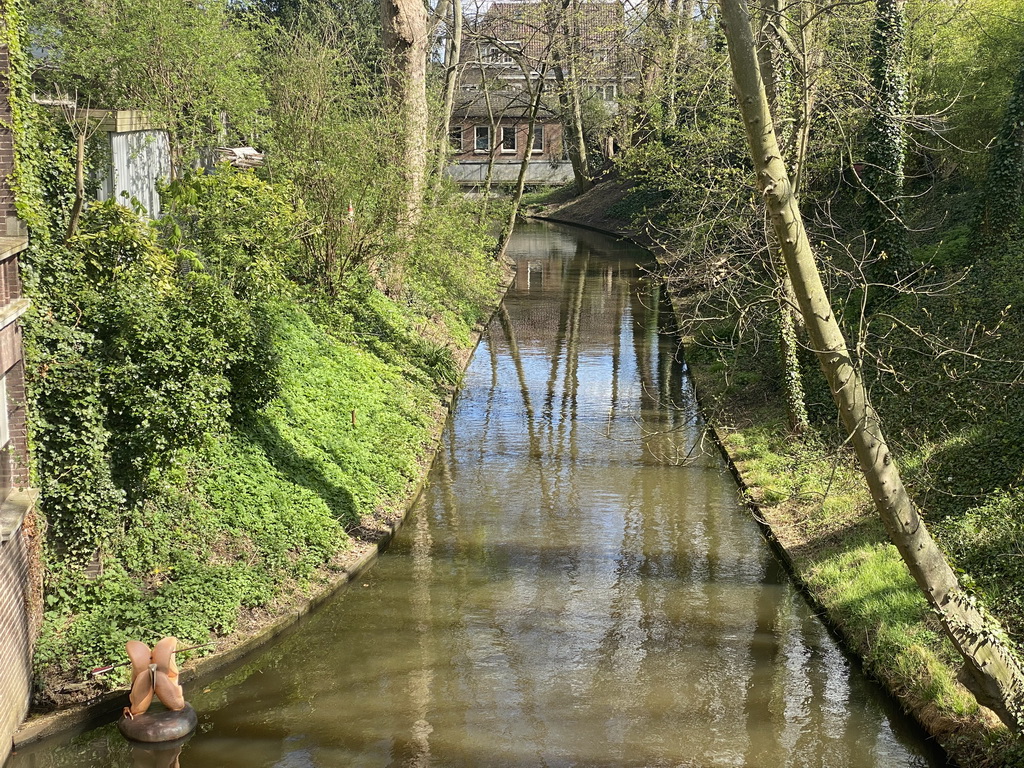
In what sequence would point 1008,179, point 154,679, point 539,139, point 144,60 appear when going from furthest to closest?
1. point 539,139
2. point 1008,179
3. point 144,60
4. point 154,679

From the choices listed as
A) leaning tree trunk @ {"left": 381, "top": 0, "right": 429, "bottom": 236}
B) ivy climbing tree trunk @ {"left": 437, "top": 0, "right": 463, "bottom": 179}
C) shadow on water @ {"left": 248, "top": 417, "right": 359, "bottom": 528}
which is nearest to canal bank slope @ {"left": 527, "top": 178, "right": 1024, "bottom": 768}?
shadow on water @ {"left": 248, "top": 417, "right": 359, "bottom": 528}

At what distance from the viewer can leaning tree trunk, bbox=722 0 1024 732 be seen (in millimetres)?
8180

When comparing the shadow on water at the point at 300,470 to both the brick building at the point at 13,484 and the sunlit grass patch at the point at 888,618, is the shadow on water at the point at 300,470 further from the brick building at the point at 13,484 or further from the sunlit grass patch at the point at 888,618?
the sunlit grass patch at the point at 888,618

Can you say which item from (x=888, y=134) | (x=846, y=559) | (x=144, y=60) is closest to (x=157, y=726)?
(x=846, y=559)

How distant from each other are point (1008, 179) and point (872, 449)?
46.0ft

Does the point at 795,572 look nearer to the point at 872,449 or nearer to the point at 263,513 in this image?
the point at 872,449

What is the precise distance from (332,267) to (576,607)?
1015 centimetres

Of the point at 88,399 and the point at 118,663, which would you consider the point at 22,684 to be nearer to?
the point at 118,663

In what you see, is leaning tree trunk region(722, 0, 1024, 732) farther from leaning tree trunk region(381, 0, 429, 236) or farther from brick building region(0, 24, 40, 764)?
leaning tree trunk region(381, 0, 429, 236)

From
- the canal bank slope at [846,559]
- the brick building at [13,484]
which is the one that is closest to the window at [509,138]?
the canal bank slope at [846,559]

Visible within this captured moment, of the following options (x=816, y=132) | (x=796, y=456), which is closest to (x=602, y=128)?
(x=816, y=132)

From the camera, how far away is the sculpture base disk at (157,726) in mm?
8938

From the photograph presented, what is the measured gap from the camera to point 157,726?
897 cm

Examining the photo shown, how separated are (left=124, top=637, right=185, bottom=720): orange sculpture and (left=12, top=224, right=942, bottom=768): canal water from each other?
0.44 meters
